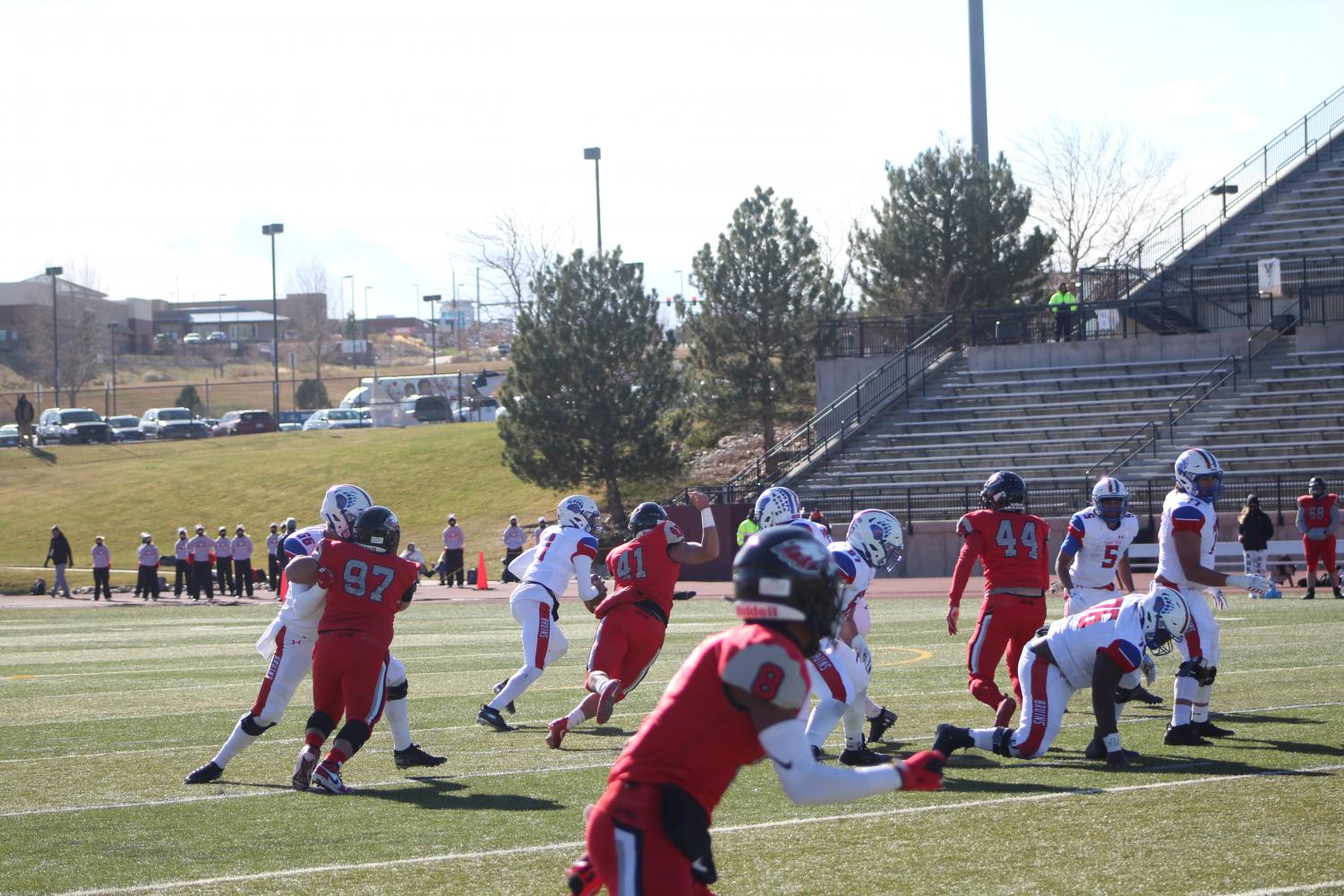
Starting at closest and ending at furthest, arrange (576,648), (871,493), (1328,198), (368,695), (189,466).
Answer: (368,695) → (576,648) → (871,493) → (1328,198) → (189,466)

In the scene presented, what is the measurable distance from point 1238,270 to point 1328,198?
195 inches

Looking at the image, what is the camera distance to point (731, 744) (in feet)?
14.1

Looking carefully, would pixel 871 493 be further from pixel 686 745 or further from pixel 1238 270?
pixel 686 745

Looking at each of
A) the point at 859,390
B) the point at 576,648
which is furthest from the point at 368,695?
the point at 859,390

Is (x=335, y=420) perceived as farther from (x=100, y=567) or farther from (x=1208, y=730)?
(x=1208, y=730)

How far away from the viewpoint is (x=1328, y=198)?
41125 millimetres

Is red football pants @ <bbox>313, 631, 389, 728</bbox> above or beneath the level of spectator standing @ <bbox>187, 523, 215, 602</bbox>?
above

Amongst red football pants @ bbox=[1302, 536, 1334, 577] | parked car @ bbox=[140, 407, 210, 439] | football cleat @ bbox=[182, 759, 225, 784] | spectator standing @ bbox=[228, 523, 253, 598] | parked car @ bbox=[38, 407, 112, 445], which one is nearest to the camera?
football cleat @ bbox=[182, 759, 225, 784]

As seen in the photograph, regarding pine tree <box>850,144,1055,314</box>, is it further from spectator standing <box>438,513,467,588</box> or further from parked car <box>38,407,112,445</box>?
parked car <box>38,407,112,445</box>

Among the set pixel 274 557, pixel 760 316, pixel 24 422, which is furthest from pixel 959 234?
pixel 24 422

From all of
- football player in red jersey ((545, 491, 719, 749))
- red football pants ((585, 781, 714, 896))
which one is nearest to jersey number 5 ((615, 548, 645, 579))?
football player in red jersey ((545, 491, 719, 749))

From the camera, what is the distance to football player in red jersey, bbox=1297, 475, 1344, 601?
23109 mm

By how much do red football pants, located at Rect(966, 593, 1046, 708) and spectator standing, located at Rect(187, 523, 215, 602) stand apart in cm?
2555

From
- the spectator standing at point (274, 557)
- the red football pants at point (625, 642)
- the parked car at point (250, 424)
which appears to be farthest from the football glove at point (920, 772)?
the parked car at point (250, 424)
